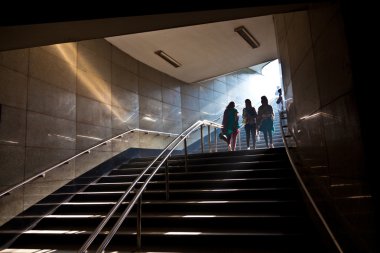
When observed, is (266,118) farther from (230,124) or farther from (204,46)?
(204,46)

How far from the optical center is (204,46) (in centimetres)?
774

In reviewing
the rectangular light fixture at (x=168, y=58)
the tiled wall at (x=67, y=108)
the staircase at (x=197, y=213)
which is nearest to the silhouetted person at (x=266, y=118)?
the staircase at (x=197, y=213)

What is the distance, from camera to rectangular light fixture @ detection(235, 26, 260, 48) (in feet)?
22.5

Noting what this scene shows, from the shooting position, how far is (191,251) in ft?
10.6

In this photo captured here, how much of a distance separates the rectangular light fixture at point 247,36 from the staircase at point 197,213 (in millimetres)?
2842

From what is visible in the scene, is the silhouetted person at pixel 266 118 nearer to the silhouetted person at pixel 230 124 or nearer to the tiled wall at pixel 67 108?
the silhouetted person at pixel 230 124

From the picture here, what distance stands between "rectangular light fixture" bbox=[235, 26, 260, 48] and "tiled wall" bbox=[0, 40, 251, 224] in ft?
9.31

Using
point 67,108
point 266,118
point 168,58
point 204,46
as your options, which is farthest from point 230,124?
point 67,108

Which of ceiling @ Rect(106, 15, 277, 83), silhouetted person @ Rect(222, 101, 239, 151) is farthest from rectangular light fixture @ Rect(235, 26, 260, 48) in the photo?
silhouetted person @ Rect(222, 101, 239, 151)

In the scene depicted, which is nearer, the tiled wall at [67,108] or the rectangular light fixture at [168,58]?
the tiled wall at [67,108]

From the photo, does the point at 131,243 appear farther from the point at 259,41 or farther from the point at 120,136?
the point at 259,41

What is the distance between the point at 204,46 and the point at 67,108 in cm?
374

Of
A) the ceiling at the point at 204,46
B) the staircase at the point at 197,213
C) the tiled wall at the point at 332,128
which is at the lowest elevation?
the staircase at the point at 197,213

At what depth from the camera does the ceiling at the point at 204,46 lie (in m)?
6.76
